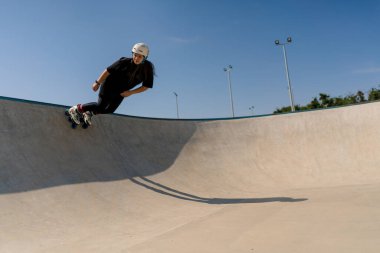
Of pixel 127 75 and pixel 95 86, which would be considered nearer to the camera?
pixel 127 75

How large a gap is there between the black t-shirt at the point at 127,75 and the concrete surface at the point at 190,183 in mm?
2479

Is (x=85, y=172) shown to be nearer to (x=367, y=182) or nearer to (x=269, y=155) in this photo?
(x=269, y=155)

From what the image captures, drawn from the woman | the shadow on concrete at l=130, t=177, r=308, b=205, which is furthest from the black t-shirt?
the shadow on concrete at l=130, t=177, r=308, b=205

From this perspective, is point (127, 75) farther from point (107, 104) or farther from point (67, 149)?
point (67, 149)

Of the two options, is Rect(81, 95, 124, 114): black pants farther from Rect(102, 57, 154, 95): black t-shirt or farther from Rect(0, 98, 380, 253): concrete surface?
Rect(0, 98, 380, 253): concrete surface

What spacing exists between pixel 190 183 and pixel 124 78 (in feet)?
14.4

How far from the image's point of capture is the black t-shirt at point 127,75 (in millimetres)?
6203

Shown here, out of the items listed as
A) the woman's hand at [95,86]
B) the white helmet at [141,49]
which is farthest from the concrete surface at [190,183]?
the white helmet at [141,49]

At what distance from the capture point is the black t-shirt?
6203 millimetres

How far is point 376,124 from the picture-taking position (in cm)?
1249

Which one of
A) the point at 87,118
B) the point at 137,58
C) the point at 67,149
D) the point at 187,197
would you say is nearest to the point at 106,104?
the point at 137,58

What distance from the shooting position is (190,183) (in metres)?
9.28

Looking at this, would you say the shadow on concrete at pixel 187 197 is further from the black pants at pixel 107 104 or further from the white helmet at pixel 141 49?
the white helmet at pixel 141 49

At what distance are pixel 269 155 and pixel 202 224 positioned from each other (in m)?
7.97
